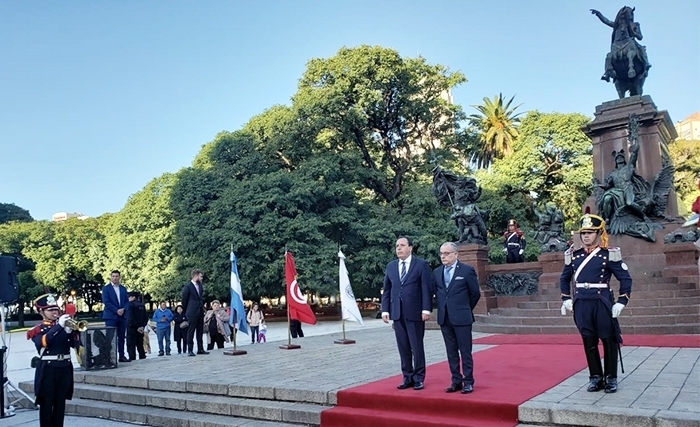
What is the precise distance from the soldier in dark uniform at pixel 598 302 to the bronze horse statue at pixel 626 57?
11397 millimetres

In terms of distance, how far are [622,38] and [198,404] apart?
1498cm

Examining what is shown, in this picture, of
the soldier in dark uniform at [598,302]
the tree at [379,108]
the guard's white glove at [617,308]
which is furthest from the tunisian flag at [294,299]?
the tree at [379,108]

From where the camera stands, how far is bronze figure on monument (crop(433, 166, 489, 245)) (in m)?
15.4

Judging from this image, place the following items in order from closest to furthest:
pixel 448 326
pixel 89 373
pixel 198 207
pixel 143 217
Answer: pixel 448 326
pixel 89 373
pixel 198 207
pixel 143 217

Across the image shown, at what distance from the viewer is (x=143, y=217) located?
3822cm

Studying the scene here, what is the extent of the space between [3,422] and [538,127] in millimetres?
33656

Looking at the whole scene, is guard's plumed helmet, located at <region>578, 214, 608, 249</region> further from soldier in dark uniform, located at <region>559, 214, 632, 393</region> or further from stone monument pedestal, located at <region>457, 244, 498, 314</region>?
stone monument pedestal, located at <region>457, 244, 498, 314</region>

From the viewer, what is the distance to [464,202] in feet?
53.3

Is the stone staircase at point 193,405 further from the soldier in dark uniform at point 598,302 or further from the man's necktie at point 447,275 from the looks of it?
the soldier in dark uniform at point 598,302

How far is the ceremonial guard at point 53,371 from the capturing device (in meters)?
6.44

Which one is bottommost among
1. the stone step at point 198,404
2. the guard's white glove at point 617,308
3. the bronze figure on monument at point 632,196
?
the stone step at point 198,404

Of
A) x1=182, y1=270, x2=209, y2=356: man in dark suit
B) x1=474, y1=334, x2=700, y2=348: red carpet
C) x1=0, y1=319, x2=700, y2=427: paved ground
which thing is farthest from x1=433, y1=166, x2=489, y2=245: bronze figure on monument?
x1=182, y1=270, x2=209, y2=356: man in dark suit

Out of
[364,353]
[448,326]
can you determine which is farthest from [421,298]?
[364,353]

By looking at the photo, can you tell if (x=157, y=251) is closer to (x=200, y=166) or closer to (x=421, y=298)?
(x=200, y=166)
